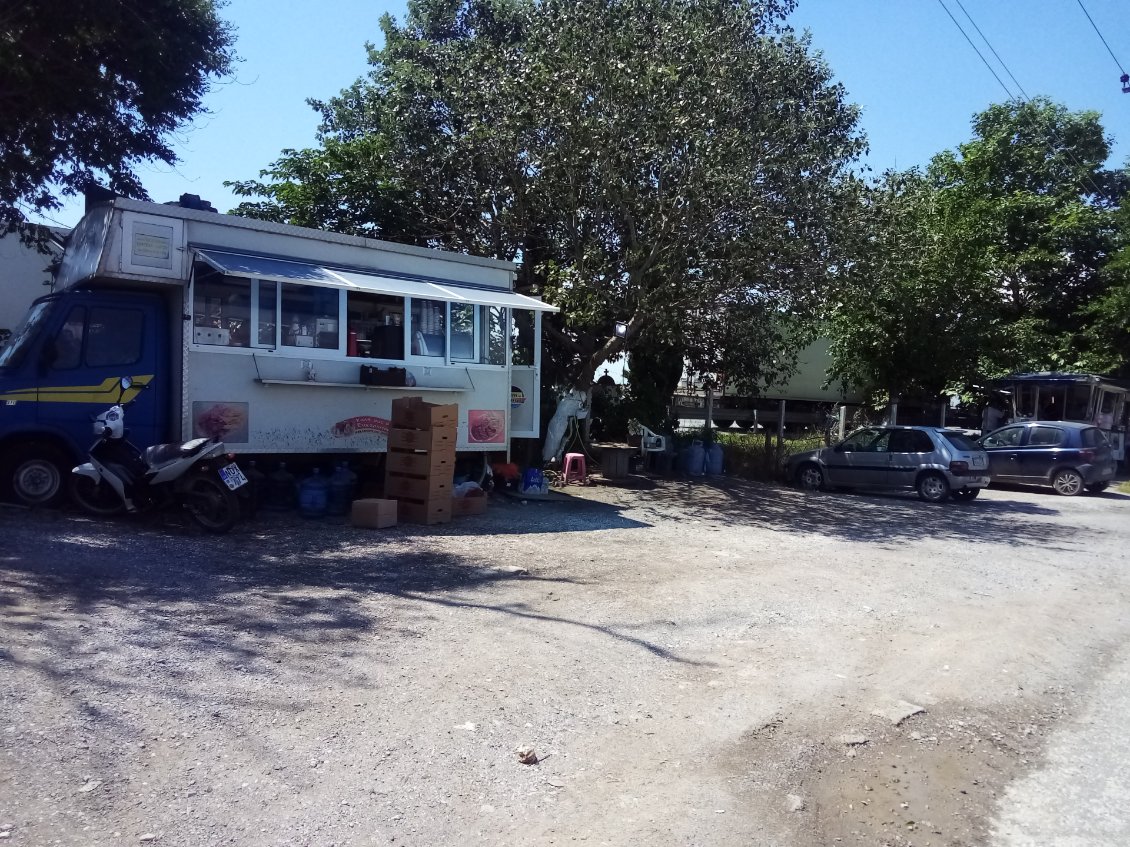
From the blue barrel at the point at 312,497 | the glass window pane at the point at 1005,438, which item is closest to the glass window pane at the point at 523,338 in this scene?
the blue barrel at the point at 312,497

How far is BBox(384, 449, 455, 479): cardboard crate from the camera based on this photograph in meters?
11.4

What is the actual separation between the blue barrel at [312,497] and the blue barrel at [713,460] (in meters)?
9.57

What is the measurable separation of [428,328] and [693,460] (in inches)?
300

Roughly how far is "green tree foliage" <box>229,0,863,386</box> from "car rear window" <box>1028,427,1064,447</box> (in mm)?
7234

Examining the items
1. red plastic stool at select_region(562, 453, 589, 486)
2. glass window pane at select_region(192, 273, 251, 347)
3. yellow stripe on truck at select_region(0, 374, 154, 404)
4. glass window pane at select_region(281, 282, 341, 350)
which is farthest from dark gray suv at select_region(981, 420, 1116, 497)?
yellow stripe on truck at select_region(0, 374, 154, 404)

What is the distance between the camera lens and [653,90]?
13.9 metres

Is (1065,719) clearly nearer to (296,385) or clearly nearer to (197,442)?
(197,442)

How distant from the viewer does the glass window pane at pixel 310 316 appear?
38.4 ft

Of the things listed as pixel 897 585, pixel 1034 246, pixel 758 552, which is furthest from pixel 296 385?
pixel 1034 246

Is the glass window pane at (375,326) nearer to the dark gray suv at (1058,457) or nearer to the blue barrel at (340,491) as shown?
the blue barrel at (340,491)

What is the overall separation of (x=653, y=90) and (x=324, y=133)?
34.5 feet

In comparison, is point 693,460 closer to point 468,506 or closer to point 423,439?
point 468,506

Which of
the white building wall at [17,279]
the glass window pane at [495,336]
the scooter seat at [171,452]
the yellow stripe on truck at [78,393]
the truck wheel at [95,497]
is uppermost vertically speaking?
the white building wall at [17,279]

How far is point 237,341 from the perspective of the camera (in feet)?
37.1
